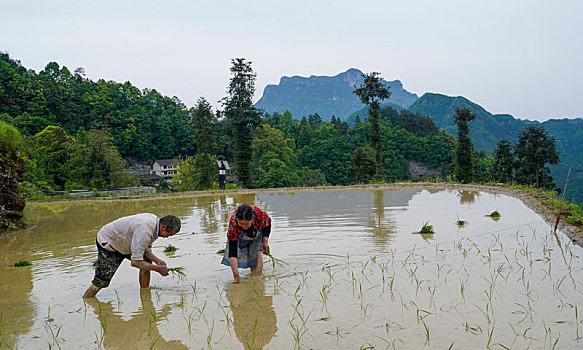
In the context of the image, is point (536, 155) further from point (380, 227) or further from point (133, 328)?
point (133, 328)

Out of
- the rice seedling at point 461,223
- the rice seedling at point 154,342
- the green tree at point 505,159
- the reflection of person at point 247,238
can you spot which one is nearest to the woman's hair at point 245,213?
the reflection of person at point 247,238

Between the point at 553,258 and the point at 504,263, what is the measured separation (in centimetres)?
78

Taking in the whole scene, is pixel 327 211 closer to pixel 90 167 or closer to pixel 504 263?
pixel 504 263

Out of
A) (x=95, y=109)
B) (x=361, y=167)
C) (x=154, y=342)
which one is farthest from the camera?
(x=95, y=109)

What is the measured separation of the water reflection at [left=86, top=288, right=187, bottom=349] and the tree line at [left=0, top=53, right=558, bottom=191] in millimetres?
22066

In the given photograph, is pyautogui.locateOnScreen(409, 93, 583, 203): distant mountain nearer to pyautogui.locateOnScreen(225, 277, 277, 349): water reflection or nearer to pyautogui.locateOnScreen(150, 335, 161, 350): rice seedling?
pyautogui.locateOnScreen(225, 277, 277, 349): water reflection

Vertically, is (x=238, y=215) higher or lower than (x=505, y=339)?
higher

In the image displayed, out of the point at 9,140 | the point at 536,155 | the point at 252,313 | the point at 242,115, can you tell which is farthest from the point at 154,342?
the point at 536,155

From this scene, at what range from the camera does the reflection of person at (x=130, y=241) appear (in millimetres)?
4621

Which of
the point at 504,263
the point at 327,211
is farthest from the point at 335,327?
the point at 327,211

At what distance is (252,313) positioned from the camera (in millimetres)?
4234

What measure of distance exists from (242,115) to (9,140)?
16747 mm

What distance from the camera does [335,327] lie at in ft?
12.4

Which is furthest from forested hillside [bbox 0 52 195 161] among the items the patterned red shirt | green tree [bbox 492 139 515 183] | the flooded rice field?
the patterned red shirt
